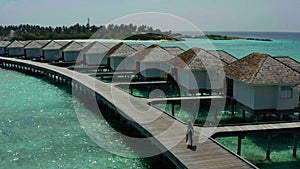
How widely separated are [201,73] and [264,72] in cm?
577

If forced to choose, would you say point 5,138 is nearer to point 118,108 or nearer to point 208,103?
point 118,108

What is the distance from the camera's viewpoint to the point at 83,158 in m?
14.7

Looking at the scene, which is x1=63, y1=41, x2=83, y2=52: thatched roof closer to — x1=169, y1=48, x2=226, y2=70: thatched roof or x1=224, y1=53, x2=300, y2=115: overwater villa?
x1=169, y1=48, x2=226, y2=70: thatched roof

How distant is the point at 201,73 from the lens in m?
23.0

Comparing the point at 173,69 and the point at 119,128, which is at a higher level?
the point at 173,69

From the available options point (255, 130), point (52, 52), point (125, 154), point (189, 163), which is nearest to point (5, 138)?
point (125, 154)

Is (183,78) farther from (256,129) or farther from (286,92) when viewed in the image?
(256,129)

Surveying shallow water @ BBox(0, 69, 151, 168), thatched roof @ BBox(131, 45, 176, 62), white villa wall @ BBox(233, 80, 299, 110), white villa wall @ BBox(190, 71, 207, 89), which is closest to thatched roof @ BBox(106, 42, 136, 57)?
thatched roof @ BBox(131, 45, 176, 62)

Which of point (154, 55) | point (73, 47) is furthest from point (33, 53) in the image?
point (154, 55)

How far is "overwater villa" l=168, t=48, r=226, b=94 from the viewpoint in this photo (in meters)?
22.5

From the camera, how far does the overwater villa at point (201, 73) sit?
73.9ft

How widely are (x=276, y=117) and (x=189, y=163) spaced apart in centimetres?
1016

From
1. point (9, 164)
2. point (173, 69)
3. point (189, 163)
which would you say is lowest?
point (9, 164)

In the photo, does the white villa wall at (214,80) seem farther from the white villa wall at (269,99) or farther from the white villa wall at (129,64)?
the white villa wall at (129,64)
